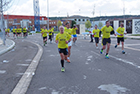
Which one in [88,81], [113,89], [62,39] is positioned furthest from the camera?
[62,39]

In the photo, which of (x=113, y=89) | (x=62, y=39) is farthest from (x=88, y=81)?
(x=62, y=39)

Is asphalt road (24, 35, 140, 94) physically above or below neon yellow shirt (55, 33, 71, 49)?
below

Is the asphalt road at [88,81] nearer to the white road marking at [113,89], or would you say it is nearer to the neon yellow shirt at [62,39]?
the white road marking at [113,89]

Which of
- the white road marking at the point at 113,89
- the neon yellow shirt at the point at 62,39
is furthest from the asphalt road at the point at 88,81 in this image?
the neon yellow shirt at the point at 62,39

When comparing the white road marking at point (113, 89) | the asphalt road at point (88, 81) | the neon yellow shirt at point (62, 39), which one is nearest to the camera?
the white road marking at point (113, 89)

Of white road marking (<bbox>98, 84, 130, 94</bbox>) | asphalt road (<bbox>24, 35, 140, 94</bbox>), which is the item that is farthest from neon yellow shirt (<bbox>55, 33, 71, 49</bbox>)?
white road marking (<bbox>98, 84, 130, 94</bbox>)

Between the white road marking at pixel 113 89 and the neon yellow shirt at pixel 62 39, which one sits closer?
the white road marking at pixel 113 89

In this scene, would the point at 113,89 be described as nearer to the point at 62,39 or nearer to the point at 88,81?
the point at 88,81

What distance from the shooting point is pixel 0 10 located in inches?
715

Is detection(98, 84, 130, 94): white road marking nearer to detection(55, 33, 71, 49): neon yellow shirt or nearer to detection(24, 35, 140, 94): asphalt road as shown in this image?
detection(24, 35, 140, 94): asphalt road

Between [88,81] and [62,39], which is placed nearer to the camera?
[88,81]

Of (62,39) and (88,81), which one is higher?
(62,39)

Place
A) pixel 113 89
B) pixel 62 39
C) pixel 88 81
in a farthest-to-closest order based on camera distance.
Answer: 1. pixel 62 39
2. pixel 88 81
3. pixel 113 89

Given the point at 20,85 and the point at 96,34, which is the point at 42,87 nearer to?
the point at 20,85
